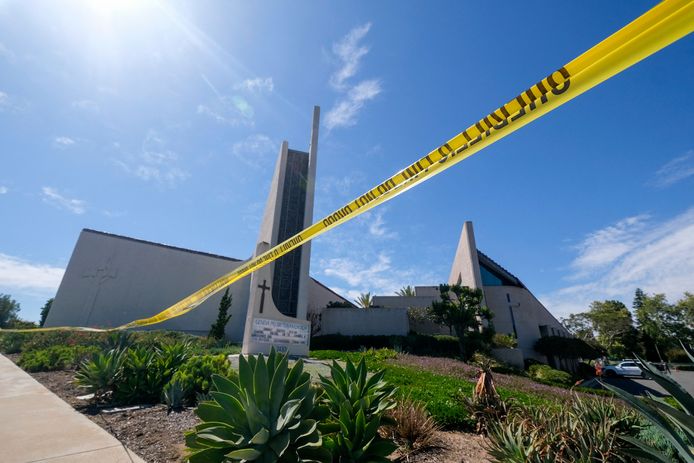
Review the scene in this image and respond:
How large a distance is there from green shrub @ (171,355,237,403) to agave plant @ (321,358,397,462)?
2.42m

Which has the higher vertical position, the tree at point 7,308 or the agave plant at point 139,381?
the tree at point 7,308

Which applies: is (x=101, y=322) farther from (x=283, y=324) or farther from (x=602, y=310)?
(x=602, y=310)

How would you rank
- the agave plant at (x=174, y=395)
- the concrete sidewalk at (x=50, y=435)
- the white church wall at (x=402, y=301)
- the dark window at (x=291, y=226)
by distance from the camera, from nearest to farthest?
1. the concrete sidewalk at (x=50, y=435)
2. the agave plant at (x=174, y=395)
3. the dark window at (x=291, y=226)
4. the white church wall at (x=402, y=301)

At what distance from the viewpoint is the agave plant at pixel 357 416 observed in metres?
2.49

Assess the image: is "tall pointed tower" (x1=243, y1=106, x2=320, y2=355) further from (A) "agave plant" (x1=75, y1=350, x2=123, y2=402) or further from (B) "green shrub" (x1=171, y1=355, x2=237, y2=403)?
(A) "agave plant" (x1=75, y1=350, x2=123, y2=402)

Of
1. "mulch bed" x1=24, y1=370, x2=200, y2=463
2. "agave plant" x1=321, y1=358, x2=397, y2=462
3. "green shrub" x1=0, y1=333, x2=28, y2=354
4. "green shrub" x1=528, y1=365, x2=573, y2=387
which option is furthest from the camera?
"green shrub" x1=528, y1=365, x2=573, y2=387

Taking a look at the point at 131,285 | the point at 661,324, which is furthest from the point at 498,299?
the point at 661,324

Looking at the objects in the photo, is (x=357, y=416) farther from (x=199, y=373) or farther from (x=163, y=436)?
(x=199, y=373)

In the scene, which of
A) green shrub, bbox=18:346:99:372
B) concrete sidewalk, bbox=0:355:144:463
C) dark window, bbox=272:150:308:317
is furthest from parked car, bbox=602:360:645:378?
green shrub, bbox=18:346:99:372

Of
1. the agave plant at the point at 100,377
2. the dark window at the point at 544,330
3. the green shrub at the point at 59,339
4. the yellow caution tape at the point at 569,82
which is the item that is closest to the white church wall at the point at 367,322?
the green shrub at the point at 59,339

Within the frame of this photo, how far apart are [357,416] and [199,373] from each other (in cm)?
392

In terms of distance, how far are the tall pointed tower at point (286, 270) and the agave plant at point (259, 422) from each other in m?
10.5

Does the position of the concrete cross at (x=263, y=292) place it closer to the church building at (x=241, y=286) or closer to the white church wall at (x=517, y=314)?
the church building at (x=241, y=286)

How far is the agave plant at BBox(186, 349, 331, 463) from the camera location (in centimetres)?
221
